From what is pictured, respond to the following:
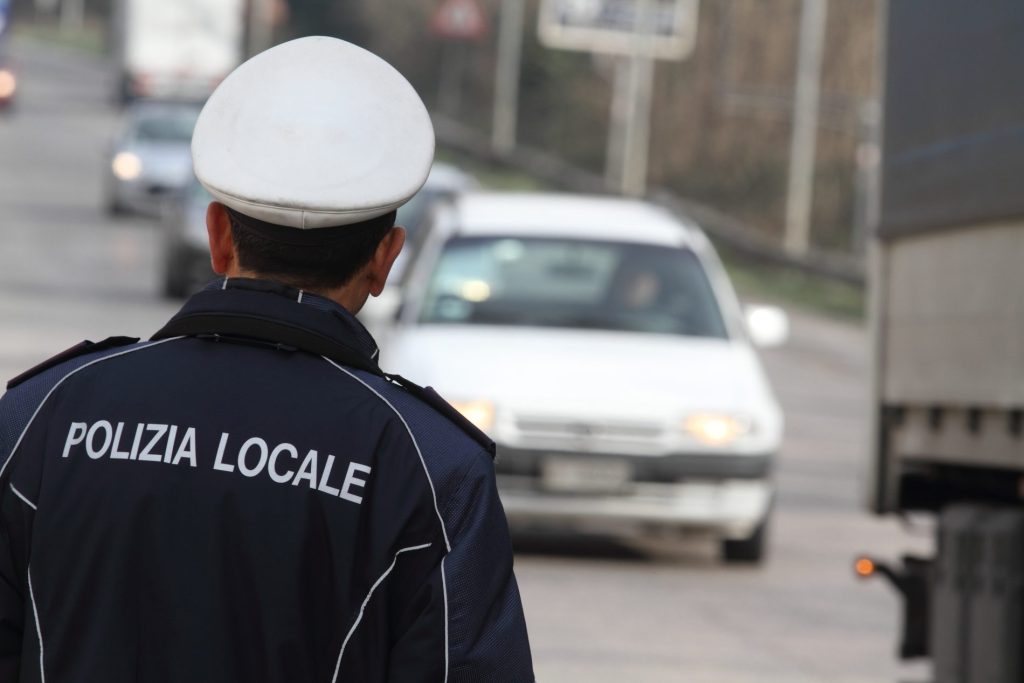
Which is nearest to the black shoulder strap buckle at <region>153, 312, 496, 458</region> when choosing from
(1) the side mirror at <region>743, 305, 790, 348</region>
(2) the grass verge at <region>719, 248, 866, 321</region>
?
(1) the side mirror at <region>743, 305, 790, 348</region>

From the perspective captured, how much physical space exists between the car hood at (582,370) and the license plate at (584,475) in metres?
0.24

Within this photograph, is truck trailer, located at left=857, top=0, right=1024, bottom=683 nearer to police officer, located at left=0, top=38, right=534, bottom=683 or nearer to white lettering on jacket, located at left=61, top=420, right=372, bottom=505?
police officer, located at left=0, top=38, right=534, bottom=683

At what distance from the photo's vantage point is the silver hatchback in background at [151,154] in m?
29.7

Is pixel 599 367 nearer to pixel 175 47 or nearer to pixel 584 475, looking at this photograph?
pixel 584 475

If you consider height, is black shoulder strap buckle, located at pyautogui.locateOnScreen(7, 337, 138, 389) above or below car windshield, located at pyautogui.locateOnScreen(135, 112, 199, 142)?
above

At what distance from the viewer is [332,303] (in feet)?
8.13

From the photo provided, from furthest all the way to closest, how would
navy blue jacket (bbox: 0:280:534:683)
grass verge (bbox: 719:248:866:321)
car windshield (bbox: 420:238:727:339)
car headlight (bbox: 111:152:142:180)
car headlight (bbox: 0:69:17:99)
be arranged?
car headlight (bbox: 0:69:17:99) → car headlight (bbox: 111:152:142:180) → grass verge (bbox: 719:248:866:321) → car windshield (bbox: 420:238:727:339) → navy blue jacket (bbox: 0:280:534:683)

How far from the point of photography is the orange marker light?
6.78 m

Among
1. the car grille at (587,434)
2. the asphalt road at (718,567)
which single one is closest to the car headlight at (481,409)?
the car grille at (587,434)

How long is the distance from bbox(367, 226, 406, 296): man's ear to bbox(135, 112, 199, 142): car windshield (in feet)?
90.0

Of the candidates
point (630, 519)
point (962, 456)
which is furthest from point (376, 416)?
point (630, 519)

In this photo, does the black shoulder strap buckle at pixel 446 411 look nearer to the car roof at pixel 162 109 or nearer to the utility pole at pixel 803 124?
the car roof at pixel 162 109

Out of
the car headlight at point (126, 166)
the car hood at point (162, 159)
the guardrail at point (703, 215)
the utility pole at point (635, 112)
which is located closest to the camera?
the car hood at point (162, 159)

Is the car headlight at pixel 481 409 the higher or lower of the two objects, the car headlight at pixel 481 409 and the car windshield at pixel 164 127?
the higher
